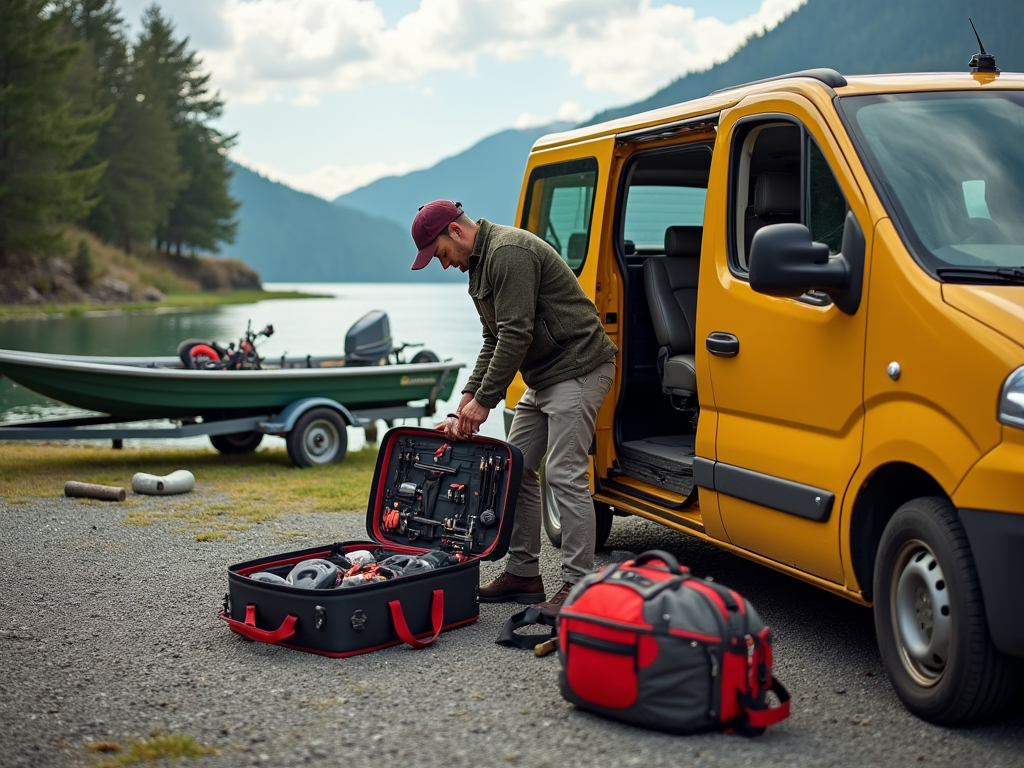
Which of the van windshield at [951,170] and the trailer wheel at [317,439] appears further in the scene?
the trailer wheel at [317,439]

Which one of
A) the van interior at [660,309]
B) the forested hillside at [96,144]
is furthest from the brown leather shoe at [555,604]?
the forested hillside at [96,144]

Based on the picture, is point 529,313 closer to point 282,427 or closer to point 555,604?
point 555,604

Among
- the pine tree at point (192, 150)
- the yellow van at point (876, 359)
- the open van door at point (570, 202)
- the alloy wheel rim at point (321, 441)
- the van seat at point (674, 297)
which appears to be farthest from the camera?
the pine tree at point (192, 150)

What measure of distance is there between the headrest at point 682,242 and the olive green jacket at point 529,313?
1.14 m

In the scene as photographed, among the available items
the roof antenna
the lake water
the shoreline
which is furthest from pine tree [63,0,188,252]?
the roof antenna

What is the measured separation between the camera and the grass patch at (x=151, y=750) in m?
3.65

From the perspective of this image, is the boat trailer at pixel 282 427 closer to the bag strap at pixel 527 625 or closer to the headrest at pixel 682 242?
the headrest at pixel 682 242

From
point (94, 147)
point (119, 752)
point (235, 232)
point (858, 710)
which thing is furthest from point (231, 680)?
point (235, 232)

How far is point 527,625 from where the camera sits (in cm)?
517

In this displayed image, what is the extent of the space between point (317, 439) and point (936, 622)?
860 centimetres

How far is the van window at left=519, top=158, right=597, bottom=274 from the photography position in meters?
6.57

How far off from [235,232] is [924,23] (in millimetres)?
137826

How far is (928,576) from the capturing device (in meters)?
3.84

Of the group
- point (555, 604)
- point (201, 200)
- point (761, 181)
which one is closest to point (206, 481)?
point (555, 604)
